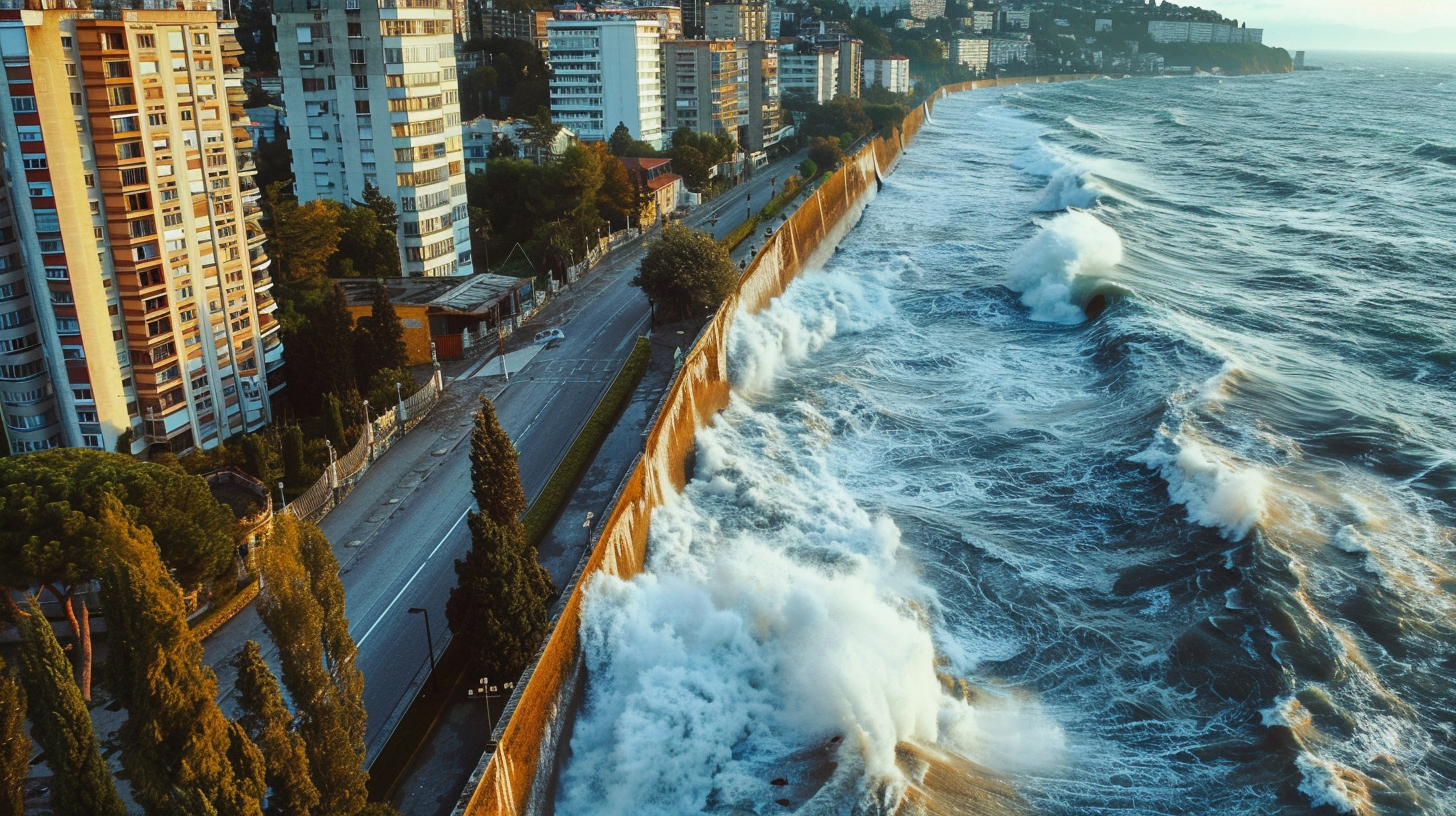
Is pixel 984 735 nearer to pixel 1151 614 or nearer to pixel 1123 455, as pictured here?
pixel 1151 614

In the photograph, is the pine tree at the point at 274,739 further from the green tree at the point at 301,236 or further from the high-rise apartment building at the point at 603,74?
the high-rise apartment building at the point at 603,74

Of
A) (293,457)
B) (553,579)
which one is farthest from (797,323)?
(553,579)

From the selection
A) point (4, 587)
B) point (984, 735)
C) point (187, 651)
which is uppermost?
point (187, 651)

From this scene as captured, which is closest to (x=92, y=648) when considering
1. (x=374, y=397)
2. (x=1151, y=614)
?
(x=374, y=397)

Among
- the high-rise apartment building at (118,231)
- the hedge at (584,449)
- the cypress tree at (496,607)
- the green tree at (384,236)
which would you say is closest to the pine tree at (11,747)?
the cypress tree at (496,607)

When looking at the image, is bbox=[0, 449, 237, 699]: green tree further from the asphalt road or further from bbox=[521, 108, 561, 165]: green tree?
bbox=[521, 108, 561, 165]: green tree

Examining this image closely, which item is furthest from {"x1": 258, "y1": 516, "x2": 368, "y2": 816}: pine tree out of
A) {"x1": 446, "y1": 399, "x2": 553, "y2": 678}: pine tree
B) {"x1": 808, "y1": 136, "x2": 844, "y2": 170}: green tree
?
{"x1": 808, "y1": 136, "x2": 844, "y2": 170}: green tree
